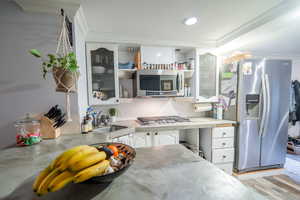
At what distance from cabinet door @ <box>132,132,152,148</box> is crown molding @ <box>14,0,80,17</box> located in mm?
1574

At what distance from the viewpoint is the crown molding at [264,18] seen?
1.20 m

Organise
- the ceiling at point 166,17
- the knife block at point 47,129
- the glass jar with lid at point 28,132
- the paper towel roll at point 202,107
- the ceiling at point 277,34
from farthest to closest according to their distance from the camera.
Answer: the paper towel roll at point 202,107 → the ceiling at point 277,34 → the ceiling at point 166,17 → the knife block at point 47,129 → the glass jar with lid at point 28,132

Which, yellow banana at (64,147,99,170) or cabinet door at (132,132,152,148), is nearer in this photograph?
yellow banana at (64,147,99,170)

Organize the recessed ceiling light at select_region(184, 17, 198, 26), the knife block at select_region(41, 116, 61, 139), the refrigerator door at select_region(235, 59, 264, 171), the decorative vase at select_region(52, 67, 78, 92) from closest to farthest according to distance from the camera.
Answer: the decorative vase at select_region(52, 67, 78, 92) → the knife block at select_region(41, 116, 61, 139) → the recessed ceiling light at select_region(184, 17, 198, 26) → the refrigerator door at select_region(235, 59, 264, 171)

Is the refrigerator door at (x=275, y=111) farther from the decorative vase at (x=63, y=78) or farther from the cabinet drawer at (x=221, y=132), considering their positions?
the decorative vase at (x=63, y=78)

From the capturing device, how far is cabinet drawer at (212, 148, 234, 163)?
1.99m

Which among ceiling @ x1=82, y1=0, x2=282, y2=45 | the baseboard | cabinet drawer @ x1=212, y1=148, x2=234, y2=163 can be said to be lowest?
the baseboard

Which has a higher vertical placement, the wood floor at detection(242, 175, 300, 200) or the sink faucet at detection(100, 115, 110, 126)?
the sink faucet at detection(100, 115, 110, 126)

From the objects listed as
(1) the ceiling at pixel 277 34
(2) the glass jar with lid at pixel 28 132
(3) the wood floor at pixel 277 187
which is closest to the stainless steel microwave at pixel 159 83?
(1) the ceiling at pixel 277 34

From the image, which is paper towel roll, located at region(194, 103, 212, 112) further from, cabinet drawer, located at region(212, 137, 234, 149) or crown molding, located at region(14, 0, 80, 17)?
crown molding, located at region(14, 0, 80, 17)

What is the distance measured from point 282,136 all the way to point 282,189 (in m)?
0.77

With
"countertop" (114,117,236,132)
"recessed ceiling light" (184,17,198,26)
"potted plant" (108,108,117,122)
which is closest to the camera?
"recessed ceiling light" (184,17,198,26)

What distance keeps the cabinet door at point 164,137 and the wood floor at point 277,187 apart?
128 cm

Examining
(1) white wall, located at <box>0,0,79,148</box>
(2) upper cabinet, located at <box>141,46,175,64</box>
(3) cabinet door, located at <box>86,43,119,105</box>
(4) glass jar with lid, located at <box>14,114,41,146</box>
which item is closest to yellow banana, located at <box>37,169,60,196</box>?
(4) glass jar with lid, located at <box>14,114,41,146</box>
